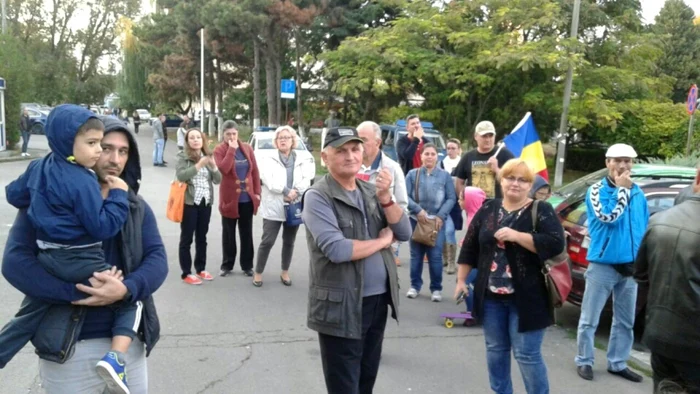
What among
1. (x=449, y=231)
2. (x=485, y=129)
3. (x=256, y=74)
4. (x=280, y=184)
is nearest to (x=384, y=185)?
(x=485, y=129)

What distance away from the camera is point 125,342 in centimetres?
260

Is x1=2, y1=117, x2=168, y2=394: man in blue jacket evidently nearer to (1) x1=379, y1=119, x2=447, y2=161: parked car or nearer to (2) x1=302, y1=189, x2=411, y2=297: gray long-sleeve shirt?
(2) x1=302, y1=189, x2=411, y2=297: gray long-sleeve shirt

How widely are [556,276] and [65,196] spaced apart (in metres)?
2.89

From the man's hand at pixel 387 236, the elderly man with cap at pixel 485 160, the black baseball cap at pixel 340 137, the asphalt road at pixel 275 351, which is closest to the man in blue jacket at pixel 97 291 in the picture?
the black baseball cap at pixel 340 137

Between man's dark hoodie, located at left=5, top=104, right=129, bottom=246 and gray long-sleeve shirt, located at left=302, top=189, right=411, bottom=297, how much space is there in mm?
1085

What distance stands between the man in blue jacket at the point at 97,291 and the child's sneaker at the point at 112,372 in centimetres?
10

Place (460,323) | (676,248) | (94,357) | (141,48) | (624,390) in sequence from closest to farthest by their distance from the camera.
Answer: (94,357), (676,248), (624,390), (460,323), (141,48)

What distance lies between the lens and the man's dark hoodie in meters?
2.40

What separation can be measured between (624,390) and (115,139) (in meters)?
4.20

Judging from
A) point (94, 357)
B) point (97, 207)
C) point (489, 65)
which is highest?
point (489, 65)

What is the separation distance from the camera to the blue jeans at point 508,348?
383 cm

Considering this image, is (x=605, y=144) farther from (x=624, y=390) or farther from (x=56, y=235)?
(x=56, y=235)

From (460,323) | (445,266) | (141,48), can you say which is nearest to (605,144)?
(445,266)

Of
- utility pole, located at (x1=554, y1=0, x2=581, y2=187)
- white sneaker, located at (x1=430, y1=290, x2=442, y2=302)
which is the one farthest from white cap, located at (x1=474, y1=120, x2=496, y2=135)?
utility pole, located at (x1=554, y1=0, x2=581, y2=187)
